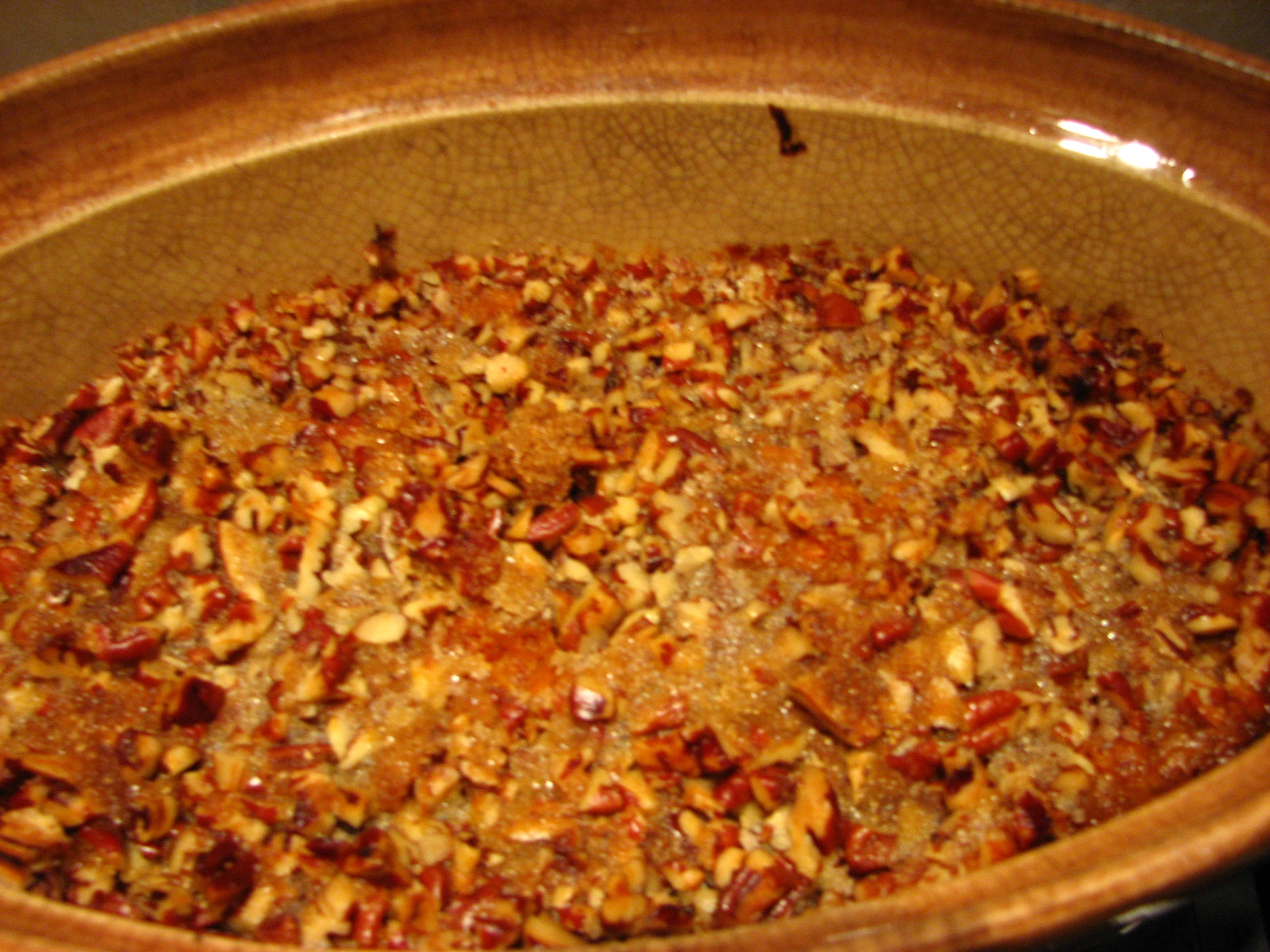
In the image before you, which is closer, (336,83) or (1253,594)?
(1253,594)

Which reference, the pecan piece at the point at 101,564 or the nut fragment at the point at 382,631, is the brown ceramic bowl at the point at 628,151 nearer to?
the pecan piece at the point at 101,564

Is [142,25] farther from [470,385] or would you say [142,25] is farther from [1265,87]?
[1265,87]

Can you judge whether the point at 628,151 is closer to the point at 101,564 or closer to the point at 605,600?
the point at 605,600

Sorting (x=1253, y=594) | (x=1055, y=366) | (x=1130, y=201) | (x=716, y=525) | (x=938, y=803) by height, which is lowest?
(x=938, y=803)

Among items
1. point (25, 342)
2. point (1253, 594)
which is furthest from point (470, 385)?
point (1253, 594)

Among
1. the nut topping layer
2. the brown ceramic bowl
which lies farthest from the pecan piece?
the brown ceramic bowl

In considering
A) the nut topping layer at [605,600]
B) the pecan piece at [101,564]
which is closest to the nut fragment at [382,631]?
the nut topping layer at [605,600]
